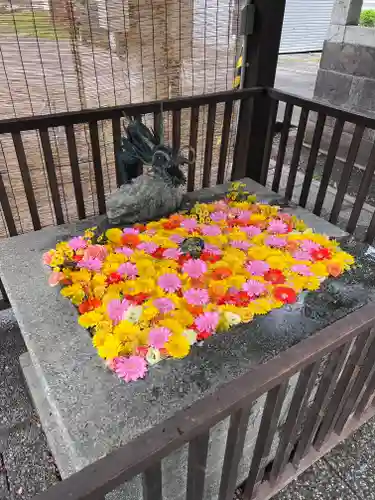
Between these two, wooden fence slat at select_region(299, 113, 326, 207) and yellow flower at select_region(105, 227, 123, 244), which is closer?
yellow flower at select_region(105, 227, 123, 244)

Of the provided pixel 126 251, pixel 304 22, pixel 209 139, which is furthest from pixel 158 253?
pixel 304 22

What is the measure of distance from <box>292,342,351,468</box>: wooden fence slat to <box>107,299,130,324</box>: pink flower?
0.82m

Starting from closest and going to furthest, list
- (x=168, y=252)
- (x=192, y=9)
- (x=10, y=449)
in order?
(x=10, y=449) < (x=168, y=252) < (x=192, y=9)

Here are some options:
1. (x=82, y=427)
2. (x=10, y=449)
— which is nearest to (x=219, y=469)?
(x=82, y=427)

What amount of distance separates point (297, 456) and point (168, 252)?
3.58ft

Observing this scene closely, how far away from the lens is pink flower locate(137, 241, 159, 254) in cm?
208

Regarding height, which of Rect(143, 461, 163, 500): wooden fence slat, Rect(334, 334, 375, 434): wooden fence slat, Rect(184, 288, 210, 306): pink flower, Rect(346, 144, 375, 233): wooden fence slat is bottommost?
Rect(334, 334, 375, 434): wooden fence slat

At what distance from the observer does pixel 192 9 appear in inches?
98.0

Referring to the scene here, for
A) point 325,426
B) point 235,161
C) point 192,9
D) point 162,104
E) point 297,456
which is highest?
point 192,9

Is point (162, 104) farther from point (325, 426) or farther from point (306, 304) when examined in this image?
point (325, 426)

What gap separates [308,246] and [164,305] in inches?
36.3

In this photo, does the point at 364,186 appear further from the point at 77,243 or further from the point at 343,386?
the point at 77,243

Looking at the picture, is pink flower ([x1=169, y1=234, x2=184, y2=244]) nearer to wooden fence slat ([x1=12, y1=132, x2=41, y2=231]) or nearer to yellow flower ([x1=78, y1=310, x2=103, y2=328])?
yellow flower ([x1=78, y1=310, x2=103, y2=328])

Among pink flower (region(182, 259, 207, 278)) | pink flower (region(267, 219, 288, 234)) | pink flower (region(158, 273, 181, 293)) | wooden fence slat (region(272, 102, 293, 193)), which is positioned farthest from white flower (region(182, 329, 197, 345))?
wooden fence slat (region(272, 102, 293, 193))
